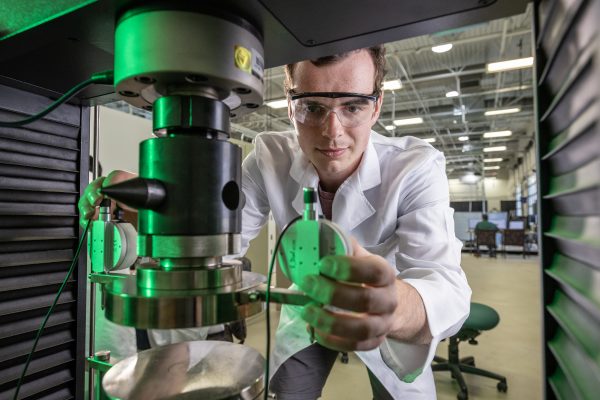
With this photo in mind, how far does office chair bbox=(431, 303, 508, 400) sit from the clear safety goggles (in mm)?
1791

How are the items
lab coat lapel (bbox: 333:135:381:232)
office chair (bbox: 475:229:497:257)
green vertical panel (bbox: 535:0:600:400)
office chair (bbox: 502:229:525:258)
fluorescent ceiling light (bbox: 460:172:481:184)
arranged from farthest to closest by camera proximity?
1. fluorescent ceiling light (bbox: 460:172:481:184)
2. office chair (bbox: 502:229:525:258)
3. office chair (bbox: 475:229:497:257)
4. lab coat lapel (bbox: 333:135:381:232)
5. green vertical panel (bbox: 535:0:600:400)

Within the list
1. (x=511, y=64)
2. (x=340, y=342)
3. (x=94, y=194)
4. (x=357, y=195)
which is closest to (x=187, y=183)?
(x=340, y=342)

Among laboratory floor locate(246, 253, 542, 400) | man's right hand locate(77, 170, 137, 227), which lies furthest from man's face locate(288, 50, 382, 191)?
laboratory floor locate(246, 253, 542, 400)

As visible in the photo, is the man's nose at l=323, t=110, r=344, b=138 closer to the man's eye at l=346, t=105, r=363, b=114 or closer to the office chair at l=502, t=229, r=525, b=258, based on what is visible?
the man's eye at l=346, t=105, r=363, b=114

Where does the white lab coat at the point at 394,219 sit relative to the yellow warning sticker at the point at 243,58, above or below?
below

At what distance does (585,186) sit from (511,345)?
3.39 metres

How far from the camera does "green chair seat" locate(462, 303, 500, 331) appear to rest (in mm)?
2162

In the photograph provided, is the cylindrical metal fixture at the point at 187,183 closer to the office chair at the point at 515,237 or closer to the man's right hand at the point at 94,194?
the man's right hand at the point at 94,194

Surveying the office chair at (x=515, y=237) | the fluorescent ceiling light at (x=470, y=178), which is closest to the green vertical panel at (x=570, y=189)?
the office chair at (x=515, y=237)

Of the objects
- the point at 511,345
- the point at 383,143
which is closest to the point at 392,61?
the point at 511,345

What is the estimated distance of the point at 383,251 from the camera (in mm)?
1033

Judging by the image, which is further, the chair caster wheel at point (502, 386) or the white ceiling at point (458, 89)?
the white ceiling at point (458, 89)

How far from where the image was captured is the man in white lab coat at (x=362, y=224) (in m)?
0.38

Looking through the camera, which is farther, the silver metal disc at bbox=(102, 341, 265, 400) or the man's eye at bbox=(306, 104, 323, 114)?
the man's eye at bbox=(306, 104, 323, 114)
